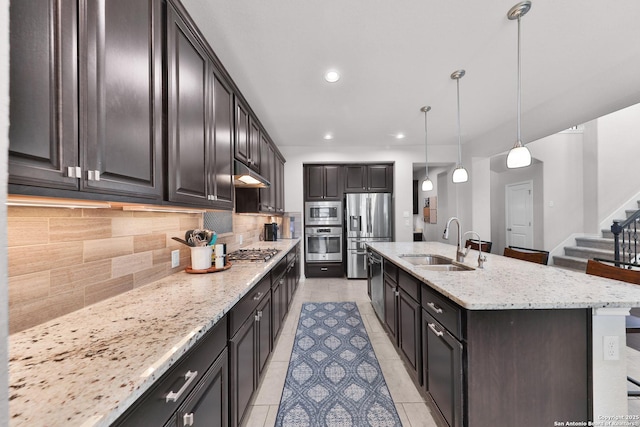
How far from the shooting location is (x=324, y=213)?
195 inches

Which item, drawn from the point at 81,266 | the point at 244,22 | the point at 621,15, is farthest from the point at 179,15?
the point at 621,15

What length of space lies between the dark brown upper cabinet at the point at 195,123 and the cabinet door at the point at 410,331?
159cm

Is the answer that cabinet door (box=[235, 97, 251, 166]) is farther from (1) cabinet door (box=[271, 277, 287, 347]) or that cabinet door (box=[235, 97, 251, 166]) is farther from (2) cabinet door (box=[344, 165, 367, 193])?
(2) cabinet door (box=[344, 165, 367, 193])

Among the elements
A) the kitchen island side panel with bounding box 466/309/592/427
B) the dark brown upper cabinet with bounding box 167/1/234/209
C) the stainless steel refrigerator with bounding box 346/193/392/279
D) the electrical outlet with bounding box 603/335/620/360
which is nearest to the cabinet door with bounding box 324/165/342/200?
the stainless steel refrigerator with bounding box 346/193/392/279

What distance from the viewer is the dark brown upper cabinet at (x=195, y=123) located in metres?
1.24

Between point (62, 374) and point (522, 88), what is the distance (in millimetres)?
4002

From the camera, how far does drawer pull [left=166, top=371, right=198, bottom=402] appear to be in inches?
29.0

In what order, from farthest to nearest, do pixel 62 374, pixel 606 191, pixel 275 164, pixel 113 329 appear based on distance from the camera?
pixel 606 191 < pixel 275 164 < pixel 113 329 < pixel 62 374

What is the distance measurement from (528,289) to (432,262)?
128 centimetres

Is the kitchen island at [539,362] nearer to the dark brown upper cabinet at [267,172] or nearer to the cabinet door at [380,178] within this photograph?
the dark brown upper cabinet at [267,172]

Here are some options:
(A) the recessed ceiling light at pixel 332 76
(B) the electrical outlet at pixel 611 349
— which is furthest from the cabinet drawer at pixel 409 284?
(A) the recessed ceiling light at pixel 332 76

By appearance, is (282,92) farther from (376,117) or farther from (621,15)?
(621,15)

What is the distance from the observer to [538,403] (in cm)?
113

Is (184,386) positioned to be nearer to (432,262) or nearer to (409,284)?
(409,284)
